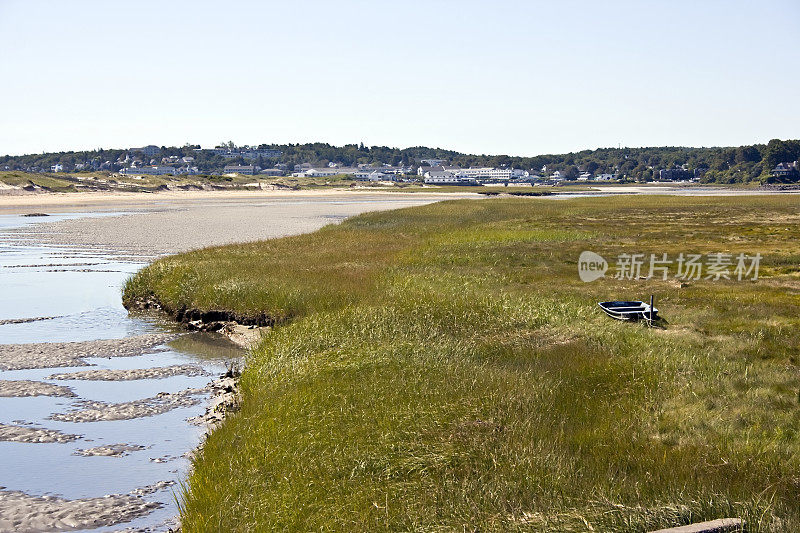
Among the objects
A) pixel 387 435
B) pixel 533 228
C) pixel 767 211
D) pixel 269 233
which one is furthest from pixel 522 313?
pixel 767 211

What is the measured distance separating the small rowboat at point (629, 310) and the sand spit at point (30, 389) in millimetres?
13728

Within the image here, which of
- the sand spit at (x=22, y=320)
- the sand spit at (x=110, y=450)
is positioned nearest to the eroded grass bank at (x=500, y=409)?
the sand spit at (x=110, y=450)

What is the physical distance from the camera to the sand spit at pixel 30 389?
1792cm

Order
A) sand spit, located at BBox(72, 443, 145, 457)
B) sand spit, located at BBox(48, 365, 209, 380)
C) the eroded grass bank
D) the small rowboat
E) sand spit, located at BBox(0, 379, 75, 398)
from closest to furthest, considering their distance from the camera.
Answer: the eroded grass bank
sand spit, located at BBox(72, 443, 145, 457)
sand spit, located at BBox(0, 379, 75, 398)
sand spit, located at BBox(48, 365, 209, 380)
the small rowboat

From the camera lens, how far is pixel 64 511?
463 inches

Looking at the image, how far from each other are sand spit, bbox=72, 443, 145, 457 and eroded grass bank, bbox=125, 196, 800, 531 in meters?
2.23

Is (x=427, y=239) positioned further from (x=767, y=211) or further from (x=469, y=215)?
(x=767, y=211)

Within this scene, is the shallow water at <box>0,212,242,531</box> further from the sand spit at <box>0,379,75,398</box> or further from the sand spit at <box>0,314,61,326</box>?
the sand spit at <box>0,314,61,326</box>

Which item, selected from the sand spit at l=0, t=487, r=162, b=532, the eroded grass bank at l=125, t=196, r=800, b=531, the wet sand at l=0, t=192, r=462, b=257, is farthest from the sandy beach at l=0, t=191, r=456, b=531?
the wet sand at l=0, t=192, r=462, b=257

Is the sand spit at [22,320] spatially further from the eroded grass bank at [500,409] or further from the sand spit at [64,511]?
the sand spit at [64,511]

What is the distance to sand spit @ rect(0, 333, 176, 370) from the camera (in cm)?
2088

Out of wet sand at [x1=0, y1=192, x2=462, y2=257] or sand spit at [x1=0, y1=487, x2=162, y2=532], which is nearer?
sand spit at [x1=0, y1=487, x2=162, y2=532]

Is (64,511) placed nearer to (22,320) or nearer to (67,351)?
(67,351)

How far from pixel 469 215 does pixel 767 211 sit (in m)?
29.9
